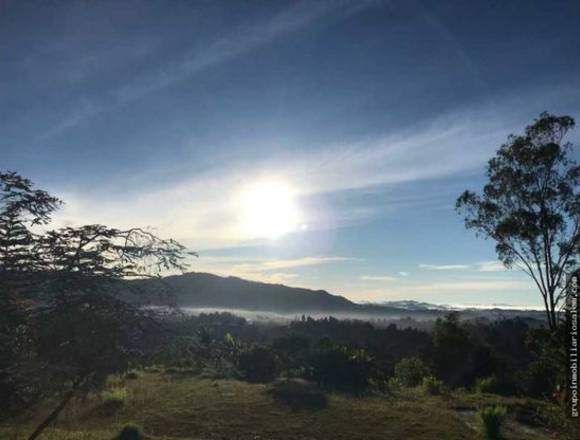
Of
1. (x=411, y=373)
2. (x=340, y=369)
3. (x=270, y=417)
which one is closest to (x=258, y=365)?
(x=340, y=369)

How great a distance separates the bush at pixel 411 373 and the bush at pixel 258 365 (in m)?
7.82

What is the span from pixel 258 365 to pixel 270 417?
11.2 m

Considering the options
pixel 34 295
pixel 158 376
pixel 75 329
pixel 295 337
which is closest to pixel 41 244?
pixel 34 295

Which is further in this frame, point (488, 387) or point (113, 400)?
point (488, 387)

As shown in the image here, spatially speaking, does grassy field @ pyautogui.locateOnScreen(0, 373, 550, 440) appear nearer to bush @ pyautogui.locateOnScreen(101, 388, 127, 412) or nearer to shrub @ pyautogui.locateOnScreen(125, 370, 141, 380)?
bush @ pyautogui.locateOnScreen(101, 388, 127, 412)

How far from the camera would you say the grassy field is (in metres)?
17.0

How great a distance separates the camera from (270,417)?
19.3 metres

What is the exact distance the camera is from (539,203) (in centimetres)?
2577

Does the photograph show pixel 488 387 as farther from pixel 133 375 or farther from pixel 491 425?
pixel 133 375

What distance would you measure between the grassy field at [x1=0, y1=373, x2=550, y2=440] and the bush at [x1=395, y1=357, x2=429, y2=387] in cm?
610

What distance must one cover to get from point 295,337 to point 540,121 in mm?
23091

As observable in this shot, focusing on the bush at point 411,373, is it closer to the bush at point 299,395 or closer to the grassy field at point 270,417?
the grassy field at point 270,417

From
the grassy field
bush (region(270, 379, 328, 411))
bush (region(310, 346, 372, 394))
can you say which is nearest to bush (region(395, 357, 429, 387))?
bush (region(310, 346, 372, 394))

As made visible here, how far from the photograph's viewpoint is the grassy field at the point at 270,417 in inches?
670
